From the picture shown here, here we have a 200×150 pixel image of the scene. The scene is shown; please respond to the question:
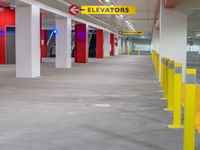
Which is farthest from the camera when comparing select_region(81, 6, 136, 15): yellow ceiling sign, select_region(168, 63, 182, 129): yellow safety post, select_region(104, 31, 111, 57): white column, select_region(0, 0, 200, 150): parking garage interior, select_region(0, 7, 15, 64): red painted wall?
select_region(104, 31, 111, 57): white column

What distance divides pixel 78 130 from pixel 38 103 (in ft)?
10.0

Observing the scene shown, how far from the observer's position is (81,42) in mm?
29688

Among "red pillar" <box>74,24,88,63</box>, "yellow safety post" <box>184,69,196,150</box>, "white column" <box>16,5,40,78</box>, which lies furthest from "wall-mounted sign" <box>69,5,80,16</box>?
"yellow safety post" <box>184,69,196,150</box>

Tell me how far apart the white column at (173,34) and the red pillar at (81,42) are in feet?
48.8

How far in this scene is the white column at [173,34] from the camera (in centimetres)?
1463

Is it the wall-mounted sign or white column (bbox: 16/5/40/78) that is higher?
the wall-mounted sign

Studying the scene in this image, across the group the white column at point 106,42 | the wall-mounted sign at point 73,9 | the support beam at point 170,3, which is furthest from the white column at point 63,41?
the white column at point 106,42

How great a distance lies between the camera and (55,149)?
514 centimetres

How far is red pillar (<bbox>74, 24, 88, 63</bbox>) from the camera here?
29156 mm

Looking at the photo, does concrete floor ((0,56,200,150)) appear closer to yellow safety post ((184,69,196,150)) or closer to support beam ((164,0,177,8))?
yellow safety post ((184,69,196,150))

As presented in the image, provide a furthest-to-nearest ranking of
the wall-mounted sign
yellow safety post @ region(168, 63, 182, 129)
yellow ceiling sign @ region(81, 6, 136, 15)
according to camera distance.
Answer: the wall-mounted sign, yellow ceiling sign @ region(81, 6, 136, 15), yellow safety post @ region(168, 63, 182, 129)

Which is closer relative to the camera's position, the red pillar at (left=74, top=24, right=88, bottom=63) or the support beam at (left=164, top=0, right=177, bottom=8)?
the support beam at (left=164, top=0, right=177, bottom=8)

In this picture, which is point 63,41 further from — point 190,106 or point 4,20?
point 190,106

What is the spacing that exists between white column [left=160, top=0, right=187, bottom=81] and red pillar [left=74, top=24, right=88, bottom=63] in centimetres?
1488
